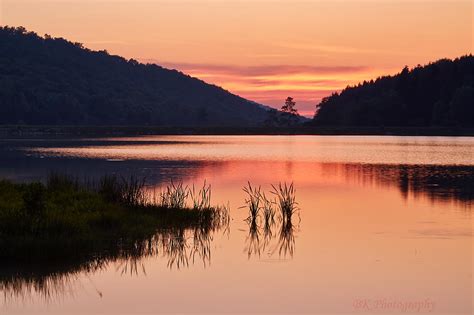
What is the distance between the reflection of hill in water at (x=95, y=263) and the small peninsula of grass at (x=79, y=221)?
10.6 inches

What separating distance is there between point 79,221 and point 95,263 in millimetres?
2506

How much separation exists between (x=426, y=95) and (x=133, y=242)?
168750 millimetres

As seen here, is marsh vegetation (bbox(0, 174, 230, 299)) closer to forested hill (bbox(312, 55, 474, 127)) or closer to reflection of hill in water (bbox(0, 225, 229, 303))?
reflection of hill in water (bbox(0, 225, 229, 303))

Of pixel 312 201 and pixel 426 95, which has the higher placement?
pixel 426 95

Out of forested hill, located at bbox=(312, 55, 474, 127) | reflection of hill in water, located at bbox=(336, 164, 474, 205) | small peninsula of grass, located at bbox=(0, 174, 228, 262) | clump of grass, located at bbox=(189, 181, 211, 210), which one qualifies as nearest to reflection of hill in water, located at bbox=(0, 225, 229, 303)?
small peninsula of grass, located at bbox=(0, 174, 228, 262)

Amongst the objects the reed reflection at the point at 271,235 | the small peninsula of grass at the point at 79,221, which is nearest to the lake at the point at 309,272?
the reed reflection at the point at 271,235

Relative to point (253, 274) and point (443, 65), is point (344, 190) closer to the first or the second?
point (253, 274)

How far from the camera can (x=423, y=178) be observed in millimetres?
54344

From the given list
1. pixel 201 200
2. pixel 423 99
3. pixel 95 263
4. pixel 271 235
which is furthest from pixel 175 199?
pixel 423 99

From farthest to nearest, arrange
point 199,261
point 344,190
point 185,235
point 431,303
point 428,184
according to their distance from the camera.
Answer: point 428,184 → point 344,190 → point 185,235 → point 199,261 → point 431,303

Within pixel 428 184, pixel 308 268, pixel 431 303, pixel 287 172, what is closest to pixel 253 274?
pixel 308 268

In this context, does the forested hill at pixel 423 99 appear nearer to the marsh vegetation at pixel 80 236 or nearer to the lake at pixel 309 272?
the lake at pixel 309 272

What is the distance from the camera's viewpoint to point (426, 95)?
182 m

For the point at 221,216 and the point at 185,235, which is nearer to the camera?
the point at 185,235
